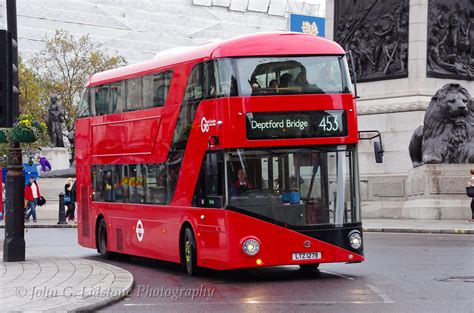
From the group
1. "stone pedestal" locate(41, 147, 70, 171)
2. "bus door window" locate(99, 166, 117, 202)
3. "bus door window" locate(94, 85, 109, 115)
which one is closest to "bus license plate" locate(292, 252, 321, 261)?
"bus door window" locate(99, 166, 117, 202)

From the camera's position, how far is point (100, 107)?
70.3 feet

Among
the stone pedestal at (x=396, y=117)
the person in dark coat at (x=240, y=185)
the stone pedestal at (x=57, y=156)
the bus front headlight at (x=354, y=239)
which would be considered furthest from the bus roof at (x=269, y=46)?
the stone pedestal at (x=57, y=156)

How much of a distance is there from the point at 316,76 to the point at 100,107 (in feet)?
20.0

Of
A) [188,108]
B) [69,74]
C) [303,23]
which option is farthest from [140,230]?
[303,23]

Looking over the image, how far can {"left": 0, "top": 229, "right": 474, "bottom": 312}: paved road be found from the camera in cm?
1298

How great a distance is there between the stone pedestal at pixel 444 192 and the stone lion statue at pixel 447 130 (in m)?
0.45

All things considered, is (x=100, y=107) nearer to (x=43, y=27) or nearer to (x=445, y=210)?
(x=445, y=210)

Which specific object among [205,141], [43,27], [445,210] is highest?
[43,27]

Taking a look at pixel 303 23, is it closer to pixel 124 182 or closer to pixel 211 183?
pixel 124 182

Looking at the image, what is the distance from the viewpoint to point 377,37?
121 ft

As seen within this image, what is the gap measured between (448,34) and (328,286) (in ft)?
73.6

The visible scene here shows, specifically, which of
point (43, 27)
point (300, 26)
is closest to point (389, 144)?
point (43, 27)

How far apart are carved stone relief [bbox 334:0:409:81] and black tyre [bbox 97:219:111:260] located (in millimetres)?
16777

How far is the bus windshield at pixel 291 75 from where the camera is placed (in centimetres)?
1628
